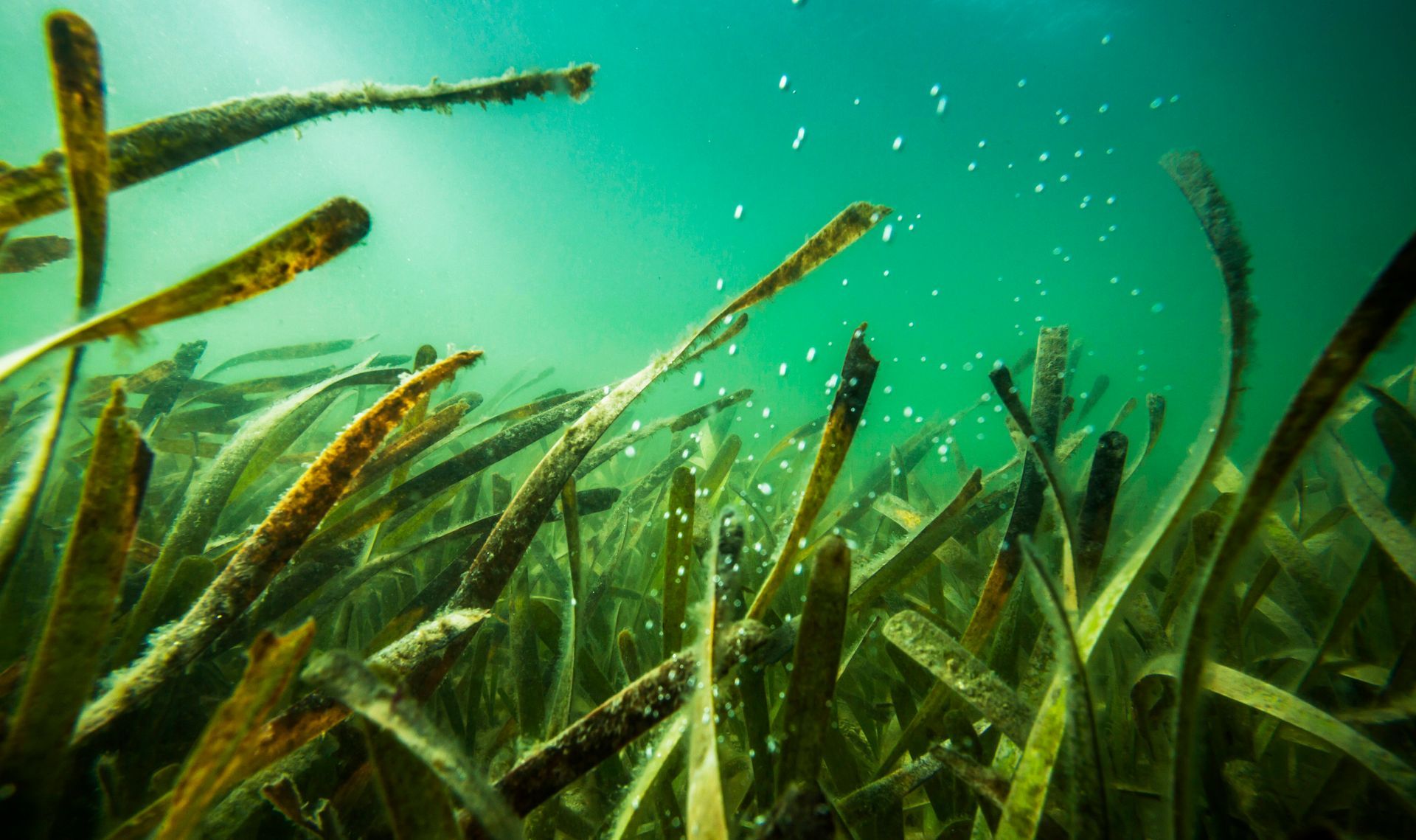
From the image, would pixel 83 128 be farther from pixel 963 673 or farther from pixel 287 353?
pixel 287 353

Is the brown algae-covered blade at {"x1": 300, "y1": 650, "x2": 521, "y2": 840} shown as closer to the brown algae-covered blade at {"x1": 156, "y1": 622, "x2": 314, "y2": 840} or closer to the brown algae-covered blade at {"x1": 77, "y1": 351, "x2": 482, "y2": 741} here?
the brown algae-covered blade at {"x1": 156, "y1": 622, "x2": 314, "y2": 840}

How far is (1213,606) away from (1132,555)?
0.18 meters

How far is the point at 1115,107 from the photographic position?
90.5 feet

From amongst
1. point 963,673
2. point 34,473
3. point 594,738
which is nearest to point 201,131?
point 34,473

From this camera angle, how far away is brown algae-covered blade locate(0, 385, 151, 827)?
56cm

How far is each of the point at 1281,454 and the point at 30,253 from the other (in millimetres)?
2685

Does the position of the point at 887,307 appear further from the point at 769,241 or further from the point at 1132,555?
the point at 1132,555

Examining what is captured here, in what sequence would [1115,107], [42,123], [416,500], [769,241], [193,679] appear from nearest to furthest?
[193,679] → [416,500] → [1115,107] → [42,123] → [769,241]

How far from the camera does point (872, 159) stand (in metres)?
31.2

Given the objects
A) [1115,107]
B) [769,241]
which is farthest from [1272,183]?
[769,241]

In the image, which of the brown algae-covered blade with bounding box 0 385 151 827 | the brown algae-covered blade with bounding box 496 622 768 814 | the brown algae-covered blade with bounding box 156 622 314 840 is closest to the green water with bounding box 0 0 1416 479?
the brown algae-covered blade with bounding box 496 622 768 814

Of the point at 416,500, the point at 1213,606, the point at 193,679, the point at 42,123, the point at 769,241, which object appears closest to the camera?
the point at 1213,606

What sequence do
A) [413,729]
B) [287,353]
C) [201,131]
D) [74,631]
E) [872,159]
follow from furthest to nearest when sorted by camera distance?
[872,159], [287,353], [201,131], [74,631], [413,729]

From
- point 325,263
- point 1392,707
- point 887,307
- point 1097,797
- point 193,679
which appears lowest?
point 1392,707
